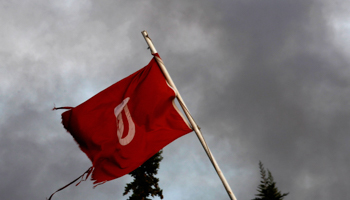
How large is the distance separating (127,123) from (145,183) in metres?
19.4

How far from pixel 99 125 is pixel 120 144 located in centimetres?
98

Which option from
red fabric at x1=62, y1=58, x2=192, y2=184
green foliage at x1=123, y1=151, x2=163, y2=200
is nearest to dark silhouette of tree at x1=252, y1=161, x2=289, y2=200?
red fabric at x1=62, y1=58, x2=192, y2=184

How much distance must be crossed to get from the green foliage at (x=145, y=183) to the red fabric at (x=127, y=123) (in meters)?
18.5

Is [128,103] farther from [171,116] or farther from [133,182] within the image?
[133,182]

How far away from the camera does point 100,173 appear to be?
1248 cm

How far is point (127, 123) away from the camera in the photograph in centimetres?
1265

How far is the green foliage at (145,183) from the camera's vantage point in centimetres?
3066

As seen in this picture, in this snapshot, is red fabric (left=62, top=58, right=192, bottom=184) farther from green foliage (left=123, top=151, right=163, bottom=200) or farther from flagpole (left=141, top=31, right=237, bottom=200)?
green foliage (left=123, top=151, right=163, bottom=200)

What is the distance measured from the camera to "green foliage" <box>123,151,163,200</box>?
101 ft

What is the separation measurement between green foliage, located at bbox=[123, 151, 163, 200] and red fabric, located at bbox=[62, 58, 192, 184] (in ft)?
60.7

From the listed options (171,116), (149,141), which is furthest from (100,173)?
(171,116)

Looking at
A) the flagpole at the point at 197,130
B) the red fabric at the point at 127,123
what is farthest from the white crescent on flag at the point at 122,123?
the flagpole at the point at 197,130

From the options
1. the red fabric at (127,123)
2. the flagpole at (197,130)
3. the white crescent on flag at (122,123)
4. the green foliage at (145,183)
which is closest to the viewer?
the flagpole at (197,130)

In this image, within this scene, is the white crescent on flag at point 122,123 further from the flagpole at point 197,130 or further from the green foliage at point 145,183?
the green foliage at point 145,183
